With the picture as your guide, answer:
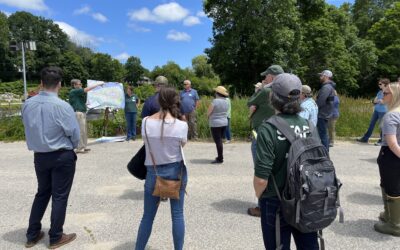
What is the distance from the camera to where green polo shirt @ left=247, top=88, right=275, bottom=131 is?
14.4 ft

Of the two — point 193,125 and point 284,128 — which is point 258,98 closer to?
point 284,128

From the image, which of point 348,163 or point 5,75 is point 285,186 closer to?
point 348,163

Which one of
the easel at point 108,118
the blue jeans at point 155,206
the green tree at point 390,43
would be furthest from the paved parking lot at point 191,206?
the green tree at point 390,43

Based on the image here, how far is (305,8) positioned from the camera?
1292 inches

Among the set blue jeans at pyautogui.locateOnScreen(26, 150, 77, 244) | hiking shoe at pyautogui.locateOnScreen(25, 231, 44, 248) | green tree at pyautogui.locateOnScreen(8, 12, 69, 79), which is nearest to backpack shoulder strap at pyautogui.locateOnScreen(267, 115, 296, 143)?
blue jeans at pyautogui.locateOnScreen(26, 150, 77, 244)

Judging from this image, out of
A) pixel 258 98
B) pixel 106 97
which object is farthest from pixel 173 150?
pixel 106 97

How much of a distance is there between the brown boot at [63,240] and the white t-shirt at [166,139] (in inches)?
65.2

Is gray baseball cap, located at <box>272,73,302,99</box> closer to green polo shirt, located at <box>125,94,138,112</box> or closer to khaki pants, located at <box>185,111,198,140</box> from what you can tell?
khaki pants, located at <box>185,111,198,140</box>

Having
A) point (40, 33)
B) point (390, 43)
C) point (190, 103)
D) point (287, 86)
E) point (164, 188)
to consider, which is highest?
point (40, 33)

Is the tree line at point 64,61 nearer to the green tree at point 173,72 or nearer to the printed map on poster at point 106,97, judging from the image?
the green tree at point 173,72

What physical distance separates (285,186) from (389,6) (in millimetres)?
54839

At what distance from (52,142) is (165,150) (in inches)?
52.7

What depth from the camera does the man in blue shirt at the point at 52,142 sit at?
3668 mm

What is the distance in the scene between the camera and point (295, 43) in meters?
27.8
